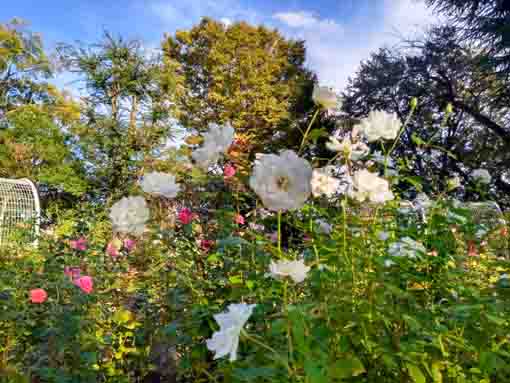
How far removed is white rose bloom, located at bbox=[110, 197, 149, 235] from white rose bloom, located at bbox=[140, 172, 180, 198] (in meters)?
0.05

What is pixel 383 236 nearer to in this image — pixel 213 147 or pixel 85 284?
pixel 213 147

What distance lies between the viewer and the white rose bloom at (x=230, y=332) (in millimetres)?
543

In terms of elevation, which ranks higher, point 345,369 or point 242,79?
point 242,79

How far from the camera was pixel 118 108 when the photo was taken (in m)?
8.88

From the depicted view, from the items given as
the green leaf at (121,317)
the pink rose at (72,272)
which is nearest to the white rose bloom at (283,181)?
the green leaf at (121,317)

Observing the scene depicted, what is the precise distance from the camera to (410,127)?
30.6 ft

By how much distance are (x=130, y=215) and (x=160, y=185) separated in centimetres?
10

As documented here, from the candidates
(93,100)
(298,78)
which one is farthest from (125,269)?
(298,78)

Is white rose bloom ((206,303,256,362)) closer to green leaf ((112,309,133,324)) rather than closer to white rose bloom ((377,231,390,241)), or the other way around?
white rose bloom ((377,231,390,241))

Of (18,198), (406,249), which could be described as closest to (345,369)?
(406,249)

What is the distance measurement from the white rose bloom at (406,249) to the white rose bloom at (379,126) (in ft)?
0.84

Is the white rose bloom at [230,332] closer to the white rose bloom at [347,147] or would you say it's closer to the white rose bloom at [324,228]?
the white rose bloom at [347,147]

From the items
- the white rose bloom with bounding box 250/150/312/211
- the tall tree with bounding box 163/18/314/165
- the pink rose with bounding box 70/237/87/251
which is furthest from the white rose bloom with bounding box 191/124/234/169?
the tall tree with bounding box 163/18/314/165

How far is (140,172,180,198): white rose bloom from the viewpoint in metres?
0.92
